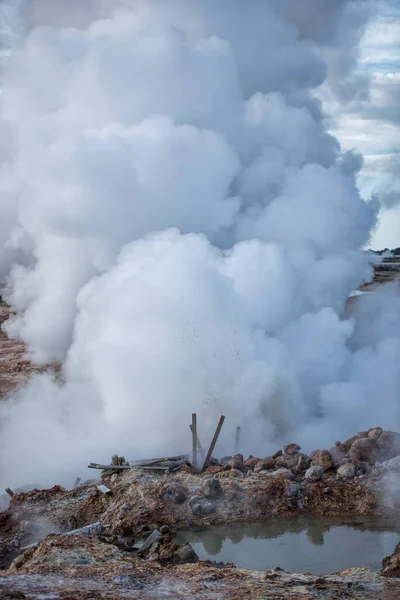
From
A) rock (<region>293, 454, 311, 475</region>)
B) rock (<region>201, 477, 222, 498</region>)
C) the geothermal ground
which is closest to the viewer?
the geothermal ground

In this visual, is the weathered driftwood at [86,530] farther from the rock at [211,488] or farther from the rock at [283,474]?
the rock at [283,474]

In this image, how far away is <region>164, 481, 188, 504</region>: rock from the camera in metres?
10.6

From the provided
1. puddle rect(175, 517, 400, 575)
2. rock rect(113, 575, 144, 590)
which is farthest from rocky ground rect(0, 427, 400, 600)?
puddle rect(175, 517, 400, 575)

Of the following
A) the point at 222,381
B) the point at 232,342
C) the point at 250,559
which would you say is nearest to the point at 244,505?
the point at 250,559

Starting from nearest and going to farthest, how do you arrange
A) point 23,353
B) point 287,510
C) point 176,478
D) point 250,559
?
point 250,559 → point 287,510 → point 176,478 → point 23,353

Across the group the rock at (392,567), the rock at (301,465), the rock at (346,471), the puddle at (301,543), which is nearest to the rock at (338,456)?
the rock at (346,471)

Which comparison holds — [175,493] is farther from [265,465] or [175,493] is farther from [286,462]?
[286,462]

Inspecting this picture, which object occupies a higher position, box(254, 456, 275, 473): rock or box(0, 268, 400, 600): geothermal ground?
box(254, 456, 275, 473): rock

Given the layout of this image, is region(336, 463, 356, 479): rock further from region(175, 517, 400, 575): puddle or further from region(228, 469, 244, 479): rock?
region(228, 469, 244, 479): rock

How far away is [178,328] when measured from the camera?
49.2 feet

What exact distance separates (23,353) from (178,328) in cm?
802

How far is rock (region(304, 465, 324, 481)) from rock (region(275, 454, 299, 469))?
23.3 inches

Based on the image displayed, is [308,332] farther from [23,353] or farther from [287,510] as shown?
[23,353]

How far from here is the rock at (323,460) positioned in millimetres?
11156
